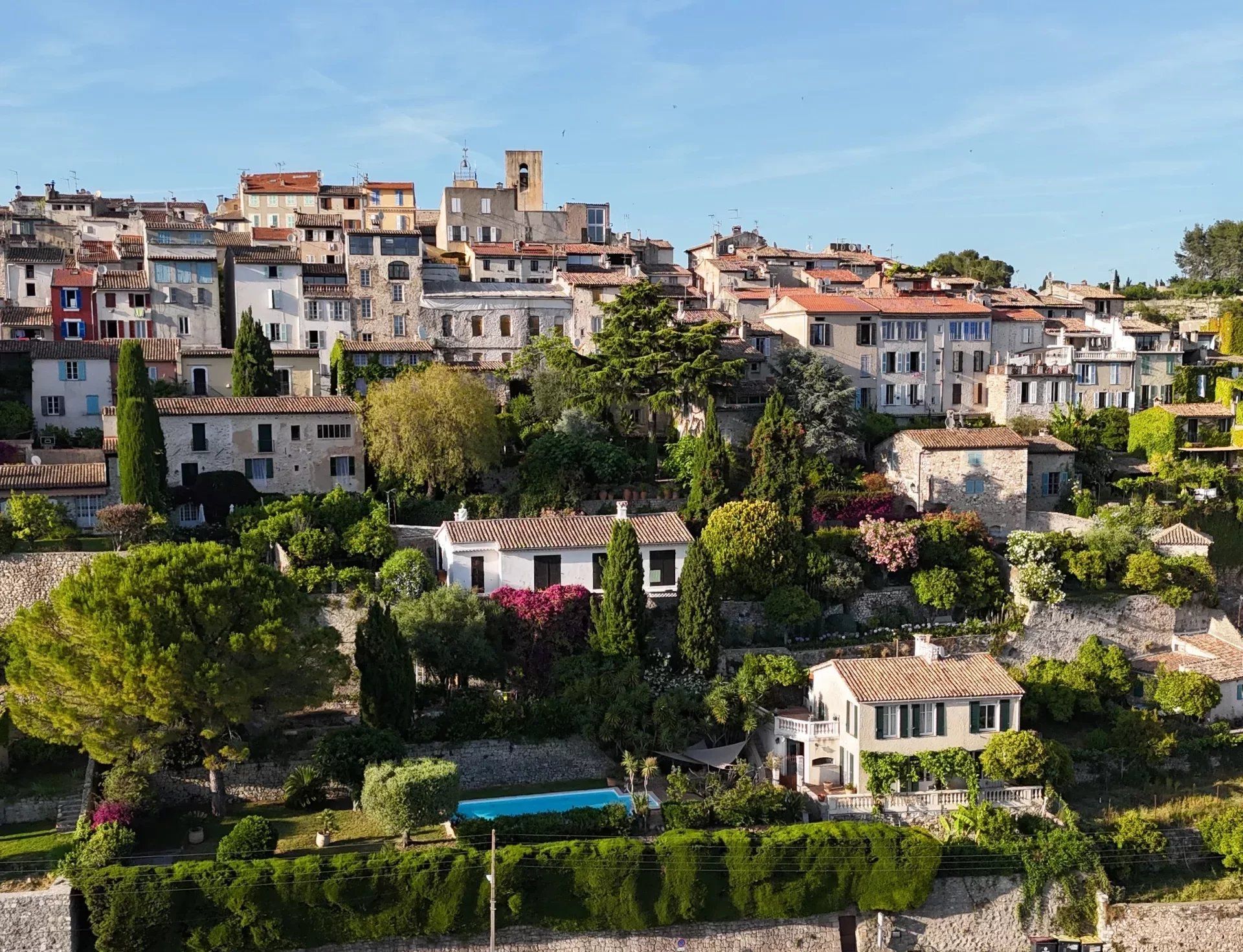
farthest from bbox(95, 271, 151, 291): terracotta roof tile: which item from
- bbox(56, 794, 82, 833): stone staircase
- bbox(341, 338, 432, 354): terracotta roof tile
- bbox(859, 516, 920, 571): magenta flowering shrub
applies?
bbox(859, 516, 920, 571): magenta flowering shrub

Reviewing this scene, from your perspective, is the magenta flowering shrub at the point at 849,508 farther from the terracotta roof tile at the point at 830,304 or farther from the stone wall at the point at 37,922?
the stone wall at the point at 37,922

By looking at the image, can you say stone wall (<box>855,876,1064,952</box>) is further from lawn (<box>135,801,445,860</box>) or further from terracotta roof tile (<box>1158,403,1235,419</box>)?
terracotta roof tile (<box>1158,403,1235,419</box>)

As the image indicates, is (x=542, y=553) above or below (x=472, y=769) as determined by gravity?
above

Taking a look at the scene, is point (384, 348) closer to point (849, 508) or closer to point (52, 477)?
point (52, 477)

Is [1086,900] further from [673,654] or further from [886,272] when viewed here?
[886,272]

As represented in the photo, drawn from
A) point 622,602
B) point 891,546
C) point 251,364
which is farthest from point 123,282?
point 891,546
